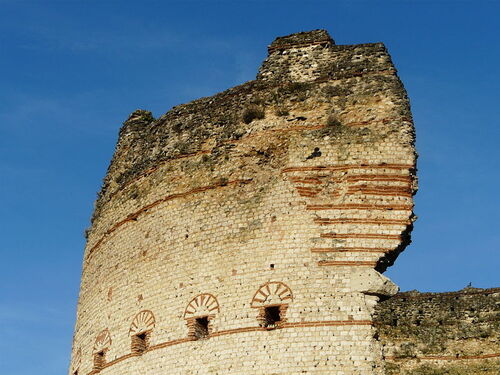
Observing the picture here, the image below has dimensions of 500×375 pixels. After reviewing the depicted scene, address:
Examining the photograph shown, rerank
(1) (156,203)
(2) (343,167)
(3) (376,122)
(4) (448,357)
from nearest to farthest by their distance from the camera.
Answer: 1. (4) (448,357)
2. (2) (343,167)
3. (3) (376,122)
4. (1) (156,203)

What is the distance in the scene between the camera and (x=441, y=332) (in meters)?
13.8

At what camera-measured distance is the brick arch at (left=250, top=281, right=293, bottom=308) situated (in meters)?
14.0

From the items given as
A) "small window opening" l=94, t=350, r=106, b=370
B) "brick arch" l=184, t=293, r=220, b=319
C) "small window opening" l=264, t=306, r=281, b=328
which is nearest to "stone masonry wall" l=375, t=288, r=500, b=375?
"small window opening" l=264, t=306, r=281, b=328

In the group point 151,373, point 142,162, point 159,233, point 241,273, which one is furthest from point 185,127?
point 151,373

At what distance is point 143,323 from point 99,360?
1487 mm

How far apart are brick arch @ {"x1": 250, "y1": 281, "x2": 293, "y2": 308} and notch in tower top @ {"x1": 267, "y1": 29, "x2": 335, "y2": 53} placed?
4.92m

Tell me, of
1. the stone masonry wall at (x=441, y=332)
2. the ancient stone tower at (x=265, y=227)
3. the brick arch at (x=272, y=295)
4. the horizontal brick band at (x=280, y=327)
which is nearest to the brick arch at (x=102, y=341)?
the ancient stone tower at (x=265, y=227)

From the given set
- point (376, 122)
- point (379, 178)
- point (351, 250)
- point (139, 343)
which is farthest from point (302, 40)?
point (139, 343)

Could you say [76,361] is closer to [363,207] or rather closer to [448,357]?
[363,207]

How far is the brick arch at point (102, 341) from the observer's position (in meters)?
16.0

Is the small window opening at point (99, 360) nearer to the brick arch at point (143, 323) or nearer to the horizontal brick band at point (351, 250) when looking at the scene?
the brick arch at point (143, 323)

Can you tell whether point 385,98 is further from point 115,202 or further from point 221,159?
point 115,202

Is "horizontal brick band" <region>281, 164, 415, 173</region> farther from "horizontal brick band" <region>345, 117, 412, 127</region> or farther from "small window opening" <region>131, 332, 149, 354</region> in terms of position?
"small window opening" <region>131, 332, 149, 354</region>

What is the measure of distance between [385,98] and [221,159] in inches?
122
